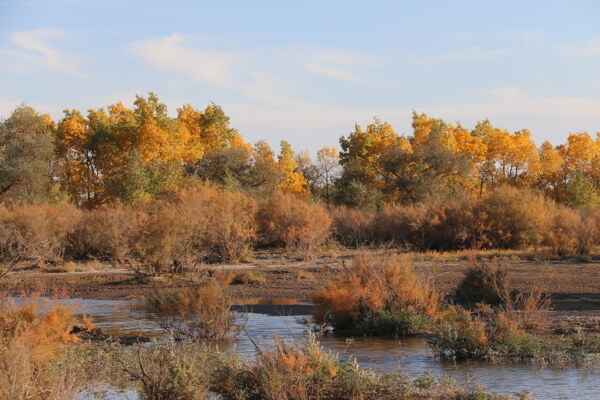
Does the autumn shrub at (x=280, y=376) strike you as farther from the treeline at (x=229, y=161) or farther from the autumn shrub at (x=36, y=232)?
the treeline at (x=229, y=161)

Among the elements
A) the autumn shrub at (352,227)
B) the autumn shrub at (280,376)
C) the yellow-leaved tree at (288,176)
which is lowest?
the autumn shrub at (280,376)

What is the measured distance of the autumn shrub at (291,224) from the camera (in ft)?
125

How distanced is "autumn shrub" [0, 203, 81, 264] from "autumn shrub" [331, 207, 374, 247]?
45.3 feet

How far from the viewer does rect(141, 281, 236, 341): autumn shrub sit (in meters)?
16.0

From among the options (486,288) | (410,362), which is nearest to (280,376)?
(410,362)

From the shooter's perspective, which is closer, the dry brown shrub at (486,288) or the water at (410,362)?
the water at (410,362)

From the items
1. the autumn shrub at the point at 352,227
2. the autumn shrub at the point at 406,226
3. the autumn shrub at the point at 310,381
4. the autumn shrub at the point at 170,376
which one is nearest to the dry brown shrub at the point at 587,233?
the autumn shrub at the point at 406,226

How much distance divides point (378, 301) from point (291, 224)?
2290 centimetres

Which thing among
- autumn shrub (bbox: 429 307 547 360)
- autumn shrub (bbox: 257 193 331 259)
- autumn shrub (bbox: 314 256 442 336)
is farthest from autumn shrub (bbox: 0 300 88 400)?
autumn shrub (bbox: 257 193 331 259)

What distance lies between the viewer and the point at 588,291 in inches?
902

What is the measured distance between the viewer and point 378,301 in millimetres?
16781

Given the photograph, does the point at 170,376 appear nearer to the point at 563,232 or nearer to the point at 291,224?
the point at 291,224

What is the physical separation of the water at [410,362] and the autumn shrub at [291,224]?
1815 centimetres

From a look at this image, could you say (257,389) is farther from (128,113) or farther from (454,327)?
(128,113)
